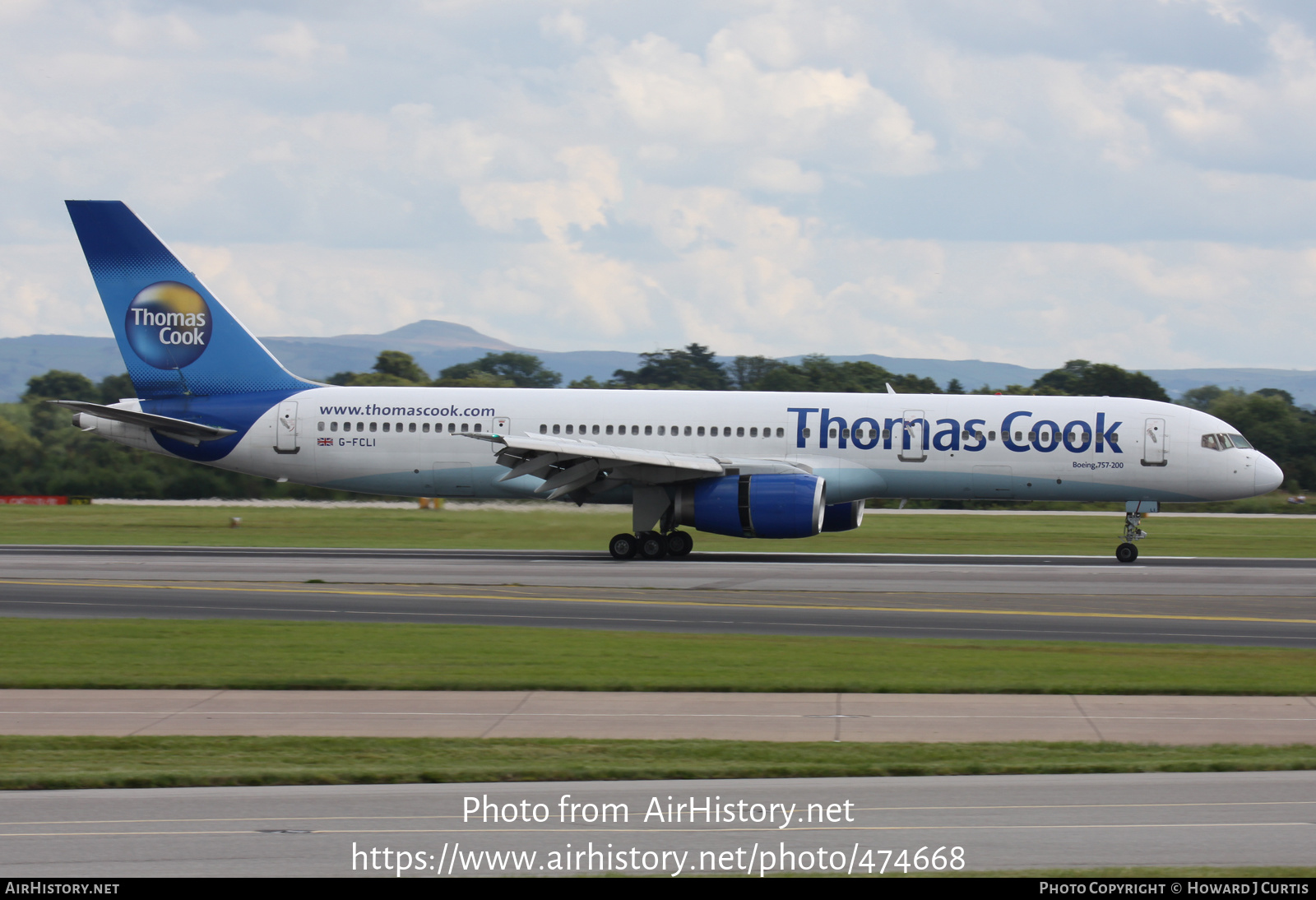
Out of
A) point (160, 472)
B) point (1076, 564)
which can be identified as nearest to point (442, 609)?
point (1076, 564)

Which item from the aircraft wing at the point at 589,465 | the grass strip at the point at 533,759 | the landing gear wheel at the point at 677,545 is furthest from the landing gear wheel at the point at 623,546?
the grass strip at the point at 533,759

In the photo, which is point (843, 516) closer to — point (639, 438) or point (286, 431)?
point (639, 438)

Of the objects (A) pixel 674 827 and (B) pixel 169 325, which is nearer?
(A) pixel 674 827

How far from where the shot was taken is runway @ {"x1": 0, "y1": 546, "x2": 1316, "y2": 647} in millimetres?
19281

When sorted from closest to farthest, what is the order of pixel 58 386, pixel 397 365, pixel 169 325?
1. pixel 169 325
2. pixel 397 365
3. pixel 58 386

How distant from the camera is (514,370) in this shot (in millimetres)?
108812

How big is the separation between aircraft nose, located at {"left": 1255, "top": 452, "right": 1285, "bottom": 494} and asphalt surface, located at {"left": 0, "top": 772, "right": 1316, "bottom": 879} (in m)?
23.4

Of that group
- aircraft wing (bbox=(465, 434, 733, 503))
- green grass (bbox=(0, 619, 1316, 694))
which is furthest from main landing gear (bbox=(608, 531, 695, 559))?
green grass (bbox=(0, 619, 1316, 694))

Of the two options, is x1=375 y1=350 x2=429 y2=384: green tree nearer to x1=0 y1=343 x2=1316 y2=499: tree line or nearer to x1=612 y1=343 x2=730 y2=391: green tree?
x1=0 y1=343 x2=1316 y2=499: tree line

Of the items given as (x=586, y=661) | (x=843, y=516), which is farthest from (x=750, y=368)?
(x=586, y=661)

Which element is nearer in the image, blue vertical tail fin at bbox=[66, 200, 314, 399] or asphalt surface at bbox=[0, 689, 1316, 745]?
asphalt surface at bbox=[0, 689, 1316, 745]

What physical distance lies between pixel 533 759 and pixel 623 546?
19925mm

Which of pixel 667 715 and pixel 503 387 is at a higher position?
pixel 503 387

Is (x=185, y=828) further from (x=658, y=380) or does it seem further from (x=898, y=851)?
(x=658, y=380)
